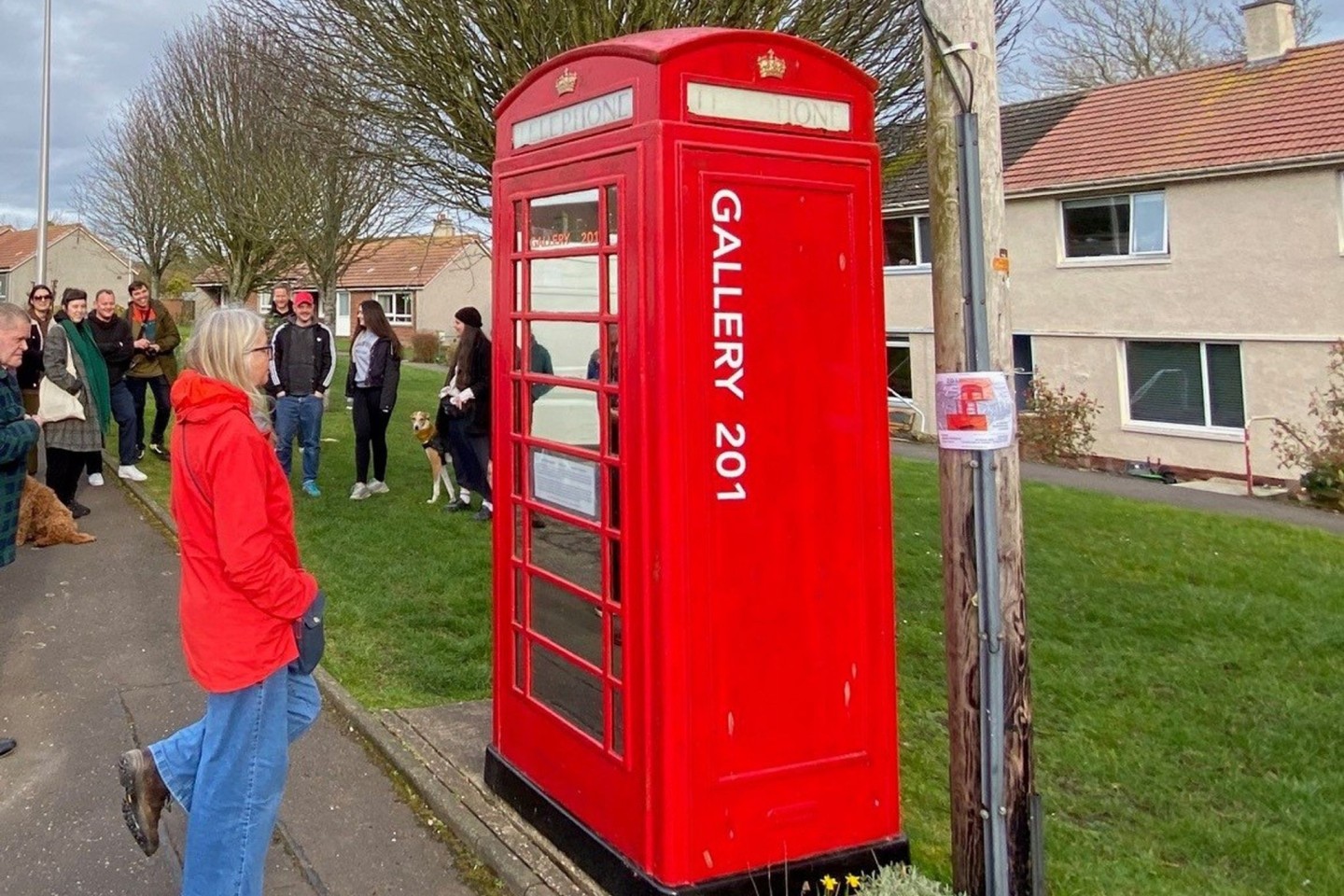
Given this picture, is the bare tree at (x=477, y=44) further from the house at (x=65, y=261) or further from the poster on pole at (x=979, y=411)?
the house at (x=65, y=261)

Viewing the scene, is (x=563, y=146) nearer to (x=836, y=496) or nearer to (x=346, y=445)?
(x=836, y=496)

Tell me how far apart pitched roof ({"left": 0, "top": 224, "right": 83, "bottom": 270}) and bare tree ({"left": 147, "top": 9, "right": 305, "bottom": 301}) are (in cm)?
4717

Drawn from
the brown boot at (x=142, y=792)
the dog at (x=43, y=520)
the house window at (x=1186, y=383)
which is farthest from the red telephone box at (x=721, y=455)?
the house window at (x=1186, y=383)

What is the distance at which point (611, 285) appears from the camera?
330cm

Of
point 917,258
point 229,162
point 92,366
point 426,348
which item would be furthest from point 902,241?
point 426,348

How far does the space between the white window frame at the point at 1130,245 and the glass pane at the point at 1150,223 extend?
0.02 metres

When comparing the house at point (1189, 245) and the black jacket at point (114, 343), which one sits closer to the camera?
the black jacket at point (114, 343)

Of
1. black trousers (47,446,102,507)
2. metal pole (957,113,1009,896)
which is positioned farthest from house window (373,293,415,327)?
metal pole (957,113,1009,896)

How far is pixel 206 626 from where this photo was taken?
3.22m

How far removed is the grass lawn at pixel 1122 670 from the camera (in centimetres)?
408

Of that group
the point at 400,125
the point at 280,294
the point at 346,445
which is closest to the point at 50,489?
the point at 280,294

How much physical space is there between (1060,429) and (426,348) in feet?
85.3

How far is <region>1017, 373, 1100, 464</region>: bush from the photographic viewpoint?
2116 cm

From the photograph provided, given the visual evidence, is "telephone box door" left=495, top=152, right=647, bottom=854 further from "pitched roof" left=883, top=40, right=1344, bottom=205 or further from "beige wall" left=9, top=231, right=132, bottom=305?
"beige wall" left=9, top=231, right=132, bottom=305
